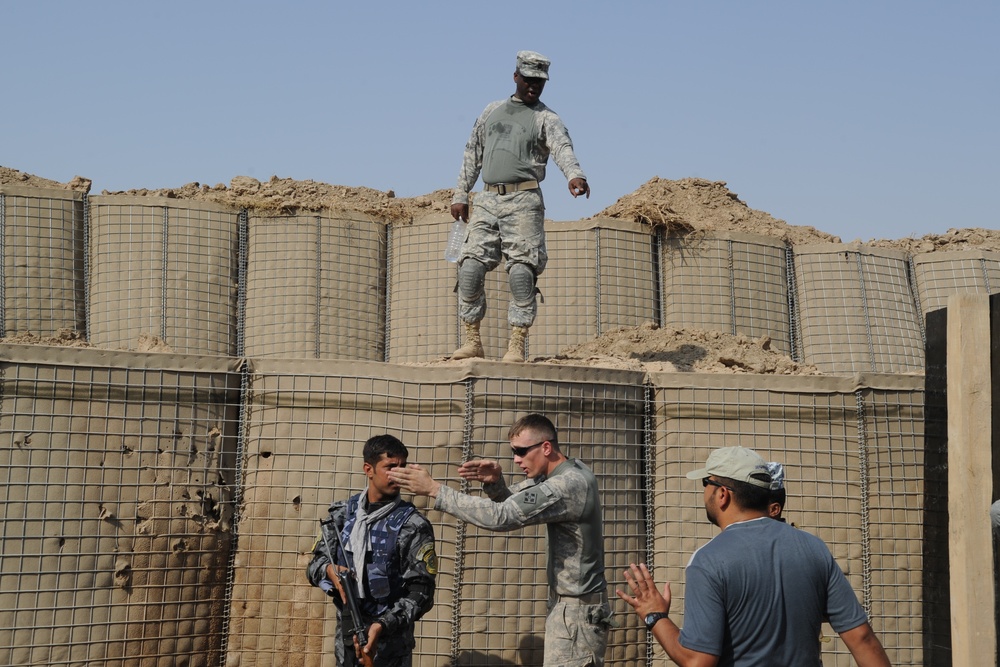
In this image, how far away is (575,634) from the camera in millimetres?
4094

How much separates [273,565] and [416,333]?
484 centimetres

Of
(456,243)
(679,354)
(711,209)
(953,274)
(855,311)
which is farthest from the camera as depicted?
(711,209)

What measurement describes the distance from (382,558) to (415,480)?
411 mm

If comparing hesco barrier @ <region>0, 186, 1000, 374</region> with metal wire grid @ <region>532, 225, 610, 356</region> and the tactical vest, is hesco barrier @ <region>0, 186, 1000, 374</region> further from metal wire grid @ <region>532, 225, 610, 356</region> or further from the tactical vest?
the tactical vest

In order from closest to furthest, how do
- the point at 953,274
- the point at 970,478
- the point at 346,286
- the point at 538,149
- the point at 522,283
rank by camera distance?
the point at 970,478
the point at 522,283
the point at 538,149
the point at 346,286
the point at 953,274

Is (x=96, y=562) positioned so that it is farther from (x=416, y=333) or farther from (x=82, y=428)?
(x=416, y=333)

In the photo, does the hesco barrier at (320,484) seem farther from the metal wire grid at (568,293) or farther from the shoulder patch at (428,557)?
the metal wire grid at (568,293)

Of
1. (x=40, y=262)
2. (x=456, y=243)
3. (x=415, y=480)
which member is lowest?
(x=415, y=480)

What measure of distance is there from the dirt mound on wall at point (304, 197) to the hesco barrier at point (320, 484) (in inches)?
210

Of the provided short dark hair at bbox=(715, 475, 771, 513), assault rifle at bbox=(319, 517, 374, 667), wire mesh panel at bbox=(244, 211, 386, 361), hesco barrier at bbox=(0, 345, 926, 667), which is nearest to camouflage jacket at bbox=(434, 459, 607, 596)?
assault rifle at bbox=(319, 517, 374, 667)

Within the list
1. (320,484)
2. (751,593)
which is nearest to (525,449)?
(751,593)

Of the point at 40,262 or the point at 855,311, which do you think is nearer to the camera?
the point at 40,262

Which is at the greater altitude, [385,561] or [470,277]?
[470,277]

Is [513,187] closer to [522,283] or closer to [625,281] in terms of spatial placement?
[522,283]
